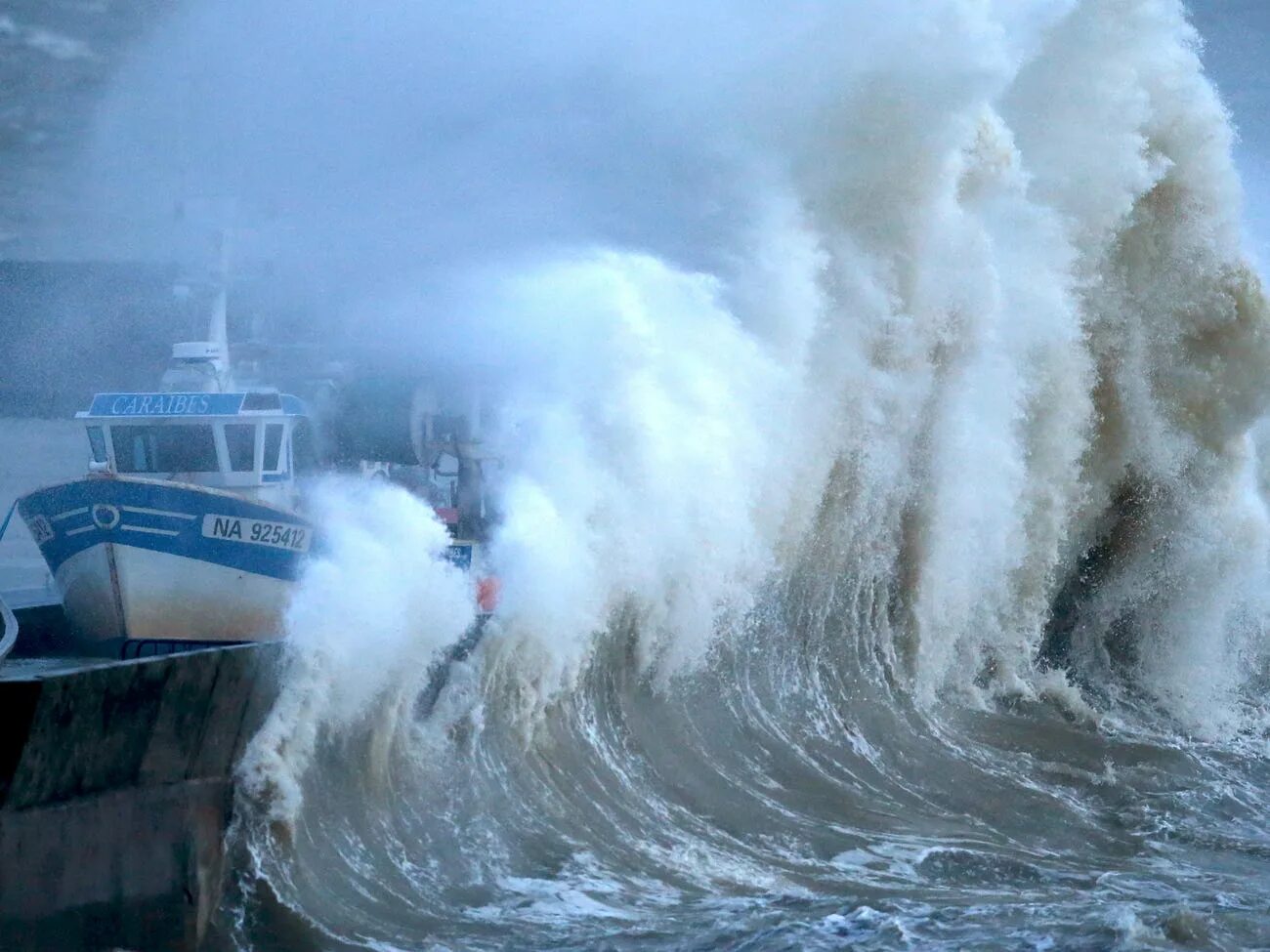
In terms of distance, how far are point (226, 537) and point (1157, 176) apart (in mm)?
10678

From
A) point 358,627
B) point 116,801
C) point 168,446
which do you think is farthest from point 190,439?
point 116,801

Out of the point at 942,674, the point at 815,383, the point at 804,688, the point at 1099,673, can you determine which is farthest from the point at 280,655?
the point at 1099,673

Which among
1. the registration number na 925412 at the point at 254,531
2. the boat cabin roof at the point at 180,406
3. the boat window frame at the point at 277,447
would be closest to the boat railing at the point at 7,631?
the registration number na 925412 at the point at 254,531

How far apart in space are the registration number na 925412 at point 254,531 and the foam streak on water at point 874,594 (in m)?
0.33

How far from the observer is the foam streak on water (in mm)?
8023

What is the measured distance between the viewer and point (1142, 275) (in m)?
15.2

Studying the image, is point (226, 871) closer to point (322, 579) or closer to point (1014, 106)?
point (322, 579)

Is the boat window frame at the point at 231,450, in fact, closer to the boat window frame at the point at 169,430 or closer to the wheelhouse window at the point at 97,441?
the boat window frame at the point at 169,430

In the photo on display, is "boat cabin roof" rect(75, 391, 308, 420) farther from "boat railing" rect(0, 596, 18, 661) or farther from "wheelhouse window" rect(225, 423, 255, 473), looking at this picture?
"boat railing" rect(0, 596, 18, 661)

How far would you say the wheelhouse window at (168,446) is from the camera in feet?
33.4

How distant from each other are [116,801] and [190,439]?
351cm

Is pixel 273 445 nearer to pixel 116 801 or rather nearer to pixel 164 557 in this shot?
pixel 164 557

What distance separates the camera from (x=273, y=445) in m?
10.3

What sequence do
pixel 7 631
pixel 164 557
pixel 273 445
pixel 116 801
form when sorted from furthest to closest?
1. pixel 273 445
2. pixel 164 557
3. pixel 7 631
4. pixel 116 801
